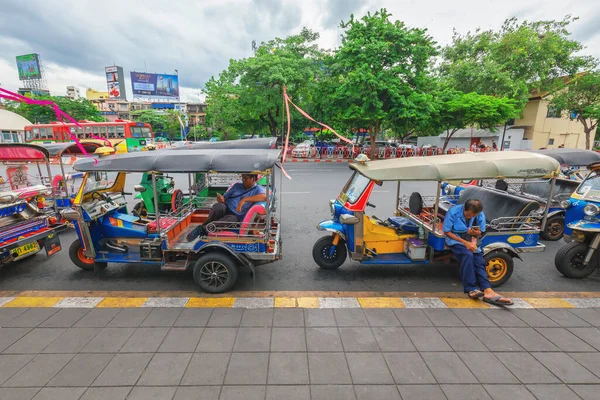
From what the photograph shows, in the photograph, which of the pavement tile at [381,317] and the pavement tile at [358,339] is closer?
the pavement tile at [358,339]

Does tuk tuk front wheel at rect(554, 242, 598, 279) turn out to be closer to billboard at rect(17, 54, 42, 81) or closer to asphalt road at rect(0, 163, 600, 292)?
asphalt road at rect(0, 163, 600, 292)

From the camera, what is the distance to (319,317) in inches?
145

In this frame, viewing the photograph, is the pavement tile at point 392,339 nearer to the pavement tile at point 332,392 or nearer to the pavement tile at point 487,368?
the pavement tile at point 487,368

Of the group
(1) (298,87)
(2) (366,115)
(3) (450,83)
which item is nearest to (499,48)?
(3) (450,83)

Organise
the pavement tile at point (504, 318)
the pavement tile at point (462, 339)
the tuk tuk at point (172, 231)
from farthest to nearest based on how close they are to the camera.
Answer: the tuk tuk at point (172, 231) → the pavement tile at point (504, 318) → the pavement tile at point (462, 339)

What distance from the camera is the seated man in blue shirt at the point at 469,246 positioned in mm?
4133

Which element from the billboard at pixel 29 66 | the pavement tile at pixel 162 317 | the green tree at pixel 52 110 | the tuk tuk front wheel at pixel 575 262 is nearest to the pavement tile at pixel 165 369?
the pavement tile at pixel 162 317

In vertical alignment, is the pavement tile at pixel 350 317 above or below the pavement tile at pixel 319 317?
above

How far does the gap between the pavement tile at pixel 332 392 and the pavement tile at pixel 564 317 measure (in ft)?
9.81

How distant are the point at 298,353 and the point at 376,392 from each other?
85cm

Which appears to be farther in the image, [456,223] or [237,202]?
[237,202]

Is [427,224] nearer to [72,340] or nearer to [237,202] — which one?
[237,202]

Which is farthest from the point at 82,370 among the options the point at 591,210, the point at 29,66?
the point at 29,66

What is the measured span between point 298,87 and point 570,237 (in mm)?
18314
